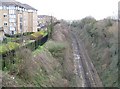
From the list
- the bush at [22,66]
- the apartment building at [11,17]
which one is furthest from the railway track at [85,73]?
the apartment building at [11,17]

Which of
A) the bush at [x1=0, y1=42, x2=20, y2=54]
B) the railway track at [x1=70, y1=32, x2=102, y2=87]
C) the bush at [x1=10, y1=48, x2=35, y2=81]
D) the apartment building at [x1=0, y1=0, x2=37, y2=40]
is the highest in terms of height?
the apartment building at [x1=0, y1=0, x2=37, y2=40]

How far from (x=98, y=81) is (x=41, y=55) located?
6.04 metres

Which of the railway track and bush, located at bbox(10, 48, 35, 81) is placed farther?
the railway track

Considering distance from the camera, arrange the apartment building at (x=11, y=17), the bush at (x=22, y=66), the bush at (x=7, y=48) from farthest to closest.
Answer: the apartment building at (x=11, y=17) → the bush at (x=7, y=48) → the bush at (x=22, y=66)

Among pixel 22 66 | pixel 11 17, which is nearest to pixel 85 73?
pixel 22 66

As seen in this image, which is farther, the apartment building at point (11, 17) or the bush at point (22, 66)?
the apartment building at point (11, 17)

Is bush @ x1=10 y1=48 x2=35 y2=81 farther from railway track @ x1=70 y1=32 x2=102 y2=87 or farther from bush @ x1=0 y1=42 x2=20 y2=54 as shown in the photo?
railway track @ x1=70 y1=32 x2=102 y2=87

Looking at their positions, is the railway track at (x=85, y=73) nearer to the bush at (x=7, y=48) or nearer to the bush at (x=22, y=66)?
the bush at (x=7, y=48)

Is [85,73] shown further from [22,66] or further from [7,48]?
[22,66]

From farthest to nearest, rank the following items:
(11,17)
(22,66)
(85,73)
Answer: (11,17) < (85,73) < (22,66)

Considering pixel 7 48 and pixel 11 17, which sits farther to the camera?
pixel 11 17

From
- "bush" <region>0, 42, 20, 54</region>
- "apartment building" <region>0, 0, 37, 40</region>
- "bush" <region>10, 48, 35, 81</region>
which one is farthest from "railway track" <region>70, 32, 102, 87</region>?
"apartment building" <region>0, 0, 37, 40</region>

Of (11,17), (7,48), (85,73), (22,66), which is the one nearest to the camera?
A: (22,66)

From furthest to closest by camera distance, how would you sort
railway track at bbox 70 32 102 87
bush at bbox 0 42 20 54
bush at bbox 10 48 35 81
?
railway track at bbox 70 32 102 87 → bush at bbox 0 42 20 54 → bush at bbox 10 48 35 81
